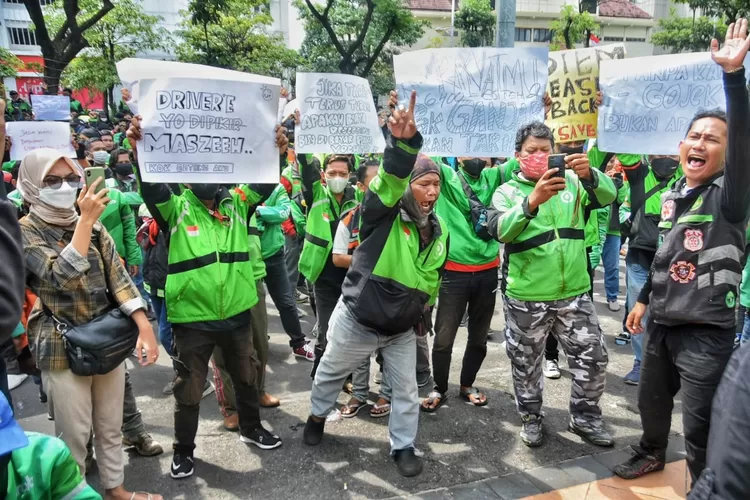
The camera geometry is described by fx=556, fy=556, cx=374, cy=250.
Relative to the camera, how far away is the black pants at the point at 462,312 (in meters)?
4.20

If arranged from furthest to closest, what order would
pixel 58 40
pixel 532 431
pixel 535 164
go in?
pixel 58 40
pixel 532 431
pixel 535 164

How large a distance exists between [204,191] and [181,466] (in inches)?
66.5

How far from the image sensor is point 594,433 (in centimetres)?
372

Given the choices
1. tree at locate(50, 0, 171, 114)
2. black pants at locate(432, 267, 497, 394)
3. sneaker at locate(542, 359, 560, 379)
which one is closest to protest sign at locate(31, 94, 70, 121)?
black pants at locate(432, 267, 497, 394)

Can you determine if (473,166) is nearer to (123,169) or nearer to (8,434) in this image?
(8,434)

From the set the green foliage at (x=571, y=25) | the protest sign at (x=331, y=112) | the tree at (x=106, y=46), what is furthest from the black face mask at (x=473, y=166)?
the green foliage at (x=571, y=25)

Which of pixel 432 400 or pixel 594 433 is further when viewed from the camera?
pixel 432 400

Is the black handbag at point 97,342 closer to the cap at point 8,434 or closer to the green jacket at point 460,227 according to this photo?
the cap at point 8,434

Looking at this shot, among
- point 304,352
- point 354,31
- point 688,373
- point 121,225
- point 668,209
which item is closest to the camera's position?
point 688,373

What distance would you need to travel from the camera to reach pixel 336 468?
3.50 metres

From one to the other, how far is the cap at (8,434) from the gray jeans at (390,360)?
233 cm

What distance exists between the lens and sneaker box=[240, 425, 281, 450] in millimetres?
3715

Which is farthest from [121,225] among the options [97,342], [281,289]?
[97,342]

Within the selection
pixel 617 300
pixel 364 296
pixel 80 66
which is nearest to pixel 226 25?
pixel 80 66
